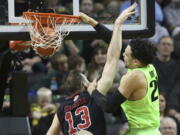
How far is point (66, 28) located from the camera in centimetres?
599

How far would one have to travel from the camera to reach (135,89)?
557cm

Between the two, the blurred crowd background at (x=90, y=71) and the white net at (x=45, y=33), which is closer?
the white net at (x=45, y=33)

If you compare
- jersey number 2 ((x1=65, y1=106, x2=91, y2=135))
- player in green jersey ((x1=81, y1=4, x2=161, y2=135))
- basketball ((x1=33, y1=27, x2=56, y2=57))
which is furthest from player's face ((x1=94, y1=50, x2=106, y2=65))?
jersey number 2 ((x1=65, y1=106, x2=91, y2=135))

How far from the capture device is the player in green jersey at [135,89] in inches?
217

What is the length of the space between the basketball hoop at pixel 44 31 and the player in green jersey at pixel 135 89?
0.51 meters

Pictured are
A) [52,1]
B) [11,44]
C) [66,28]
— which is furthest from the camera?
[52,1]

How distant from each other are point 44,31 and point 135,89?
95 centimetres

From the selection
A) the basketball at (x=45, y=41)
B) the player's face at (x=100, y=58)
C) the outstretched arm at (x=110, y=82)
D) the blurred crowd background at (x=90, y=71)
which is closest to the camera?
the outstretched arm at (x=110, y=82)

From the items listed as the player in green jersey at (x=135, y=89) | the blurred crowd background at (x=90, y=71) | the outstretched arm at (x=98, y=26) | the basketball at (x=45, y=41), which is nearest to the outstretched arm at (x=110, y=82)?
the player in green jersey at (x=135, y=89)

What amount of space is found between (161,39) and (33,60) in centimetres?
177

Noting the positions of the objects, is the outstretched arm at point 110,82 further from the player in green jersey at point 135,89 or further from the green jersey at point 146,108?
Answer: the green jersey at point 146,108

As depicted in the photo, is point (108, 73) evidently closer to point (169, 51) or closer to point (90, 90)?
point (90, 90)

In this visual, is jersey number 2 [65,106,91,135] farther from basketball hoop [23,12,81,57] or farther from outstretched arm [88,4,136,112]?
basketball hoop [23,12,81,57]

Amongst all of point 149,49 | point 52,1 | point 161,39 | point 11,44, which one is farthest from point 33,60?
point 149,49
